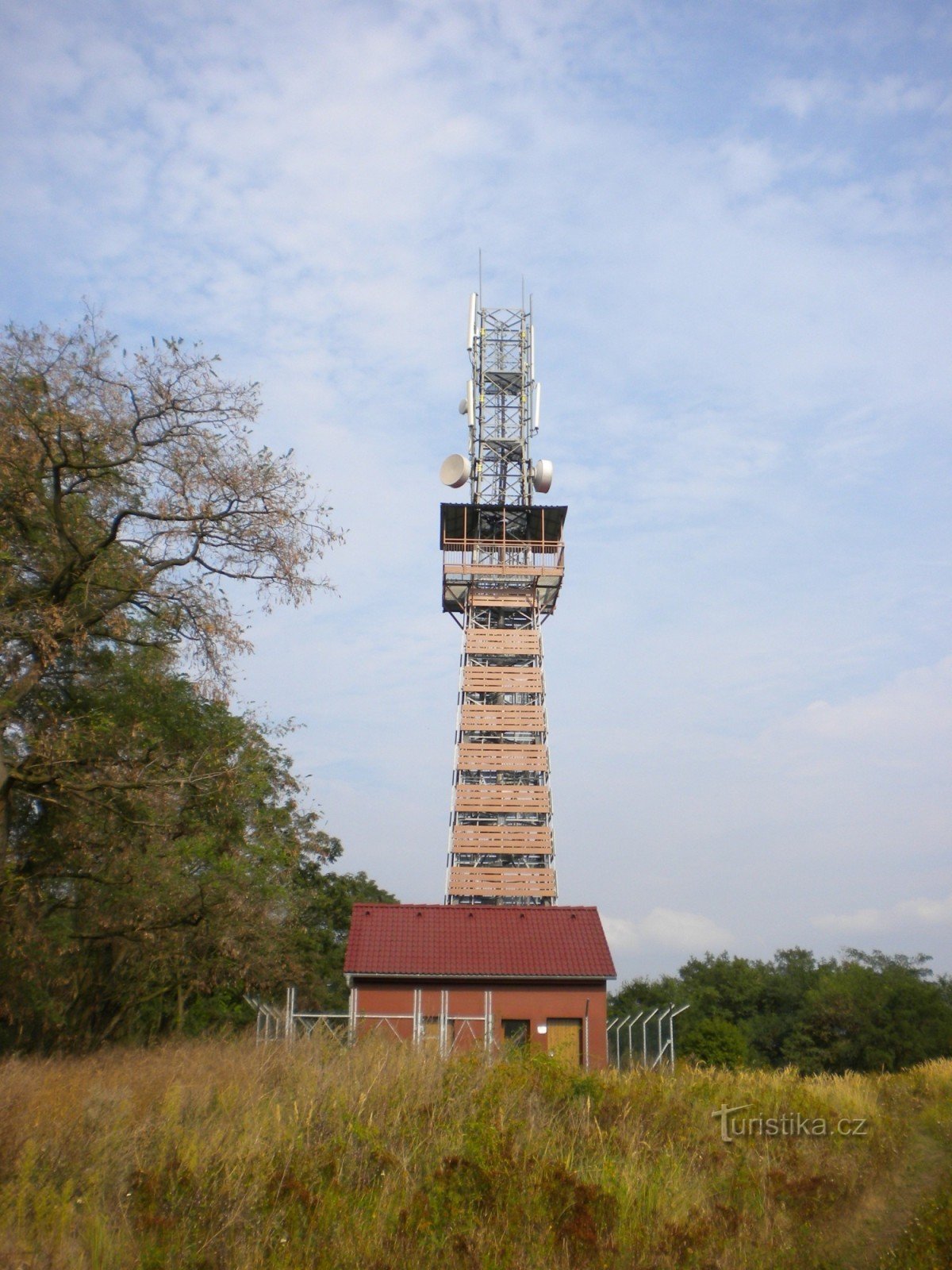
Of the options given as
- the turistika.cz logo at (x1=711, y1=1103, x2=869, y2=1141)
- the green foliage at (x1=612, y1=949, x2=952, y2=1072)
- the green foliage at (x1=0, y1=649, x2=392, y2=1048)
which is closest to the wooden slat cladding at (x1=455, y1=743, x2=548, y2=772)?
the green foliage at (x1=612, y1=949, x2=952, y2=1072)

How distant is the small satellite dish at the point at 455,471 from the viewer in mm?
46906

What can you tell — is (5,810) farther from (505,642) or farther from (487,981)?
(505,642)

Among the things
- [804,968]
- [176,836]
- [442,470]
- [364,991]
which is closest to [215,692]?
[176,836]

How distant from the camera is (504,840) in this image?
4091cm

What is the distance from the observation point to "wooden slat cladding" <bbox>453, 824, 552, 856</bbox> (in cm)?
4069

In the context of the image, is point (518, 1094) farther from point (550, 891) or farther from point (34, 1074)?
point (550, 891)

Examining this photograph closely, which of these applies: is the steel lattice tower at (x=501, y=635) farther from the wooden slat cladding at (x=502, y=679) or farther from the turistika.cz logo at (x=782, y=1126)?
the turistika.cz logo at (x=782, y=1126)

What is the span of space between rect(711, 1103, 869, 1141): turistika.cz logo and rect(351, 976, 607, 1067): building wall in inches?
516

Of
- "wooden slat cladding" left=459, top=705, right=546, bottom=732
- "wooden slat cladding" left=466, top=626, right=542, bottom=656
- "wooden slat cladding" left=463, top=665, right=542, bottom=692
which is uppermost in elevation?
"wooden slat cladding" left=466, top=626, right=542, bottom=656

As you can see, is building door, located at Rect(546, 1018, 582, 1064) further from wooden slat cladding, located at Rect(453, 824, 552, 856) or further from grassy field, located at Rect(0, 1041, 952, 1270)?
wooden slat cladding, located at Rect(453, 824, 552, 856)

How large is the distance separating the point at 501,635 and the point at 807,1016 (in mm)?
18507

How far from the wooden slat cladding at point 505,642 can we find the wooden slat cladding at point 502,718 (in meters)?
2.50

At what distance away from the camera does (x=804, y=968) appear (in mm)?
58594

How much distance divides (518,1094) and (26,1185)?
512 centimetres
